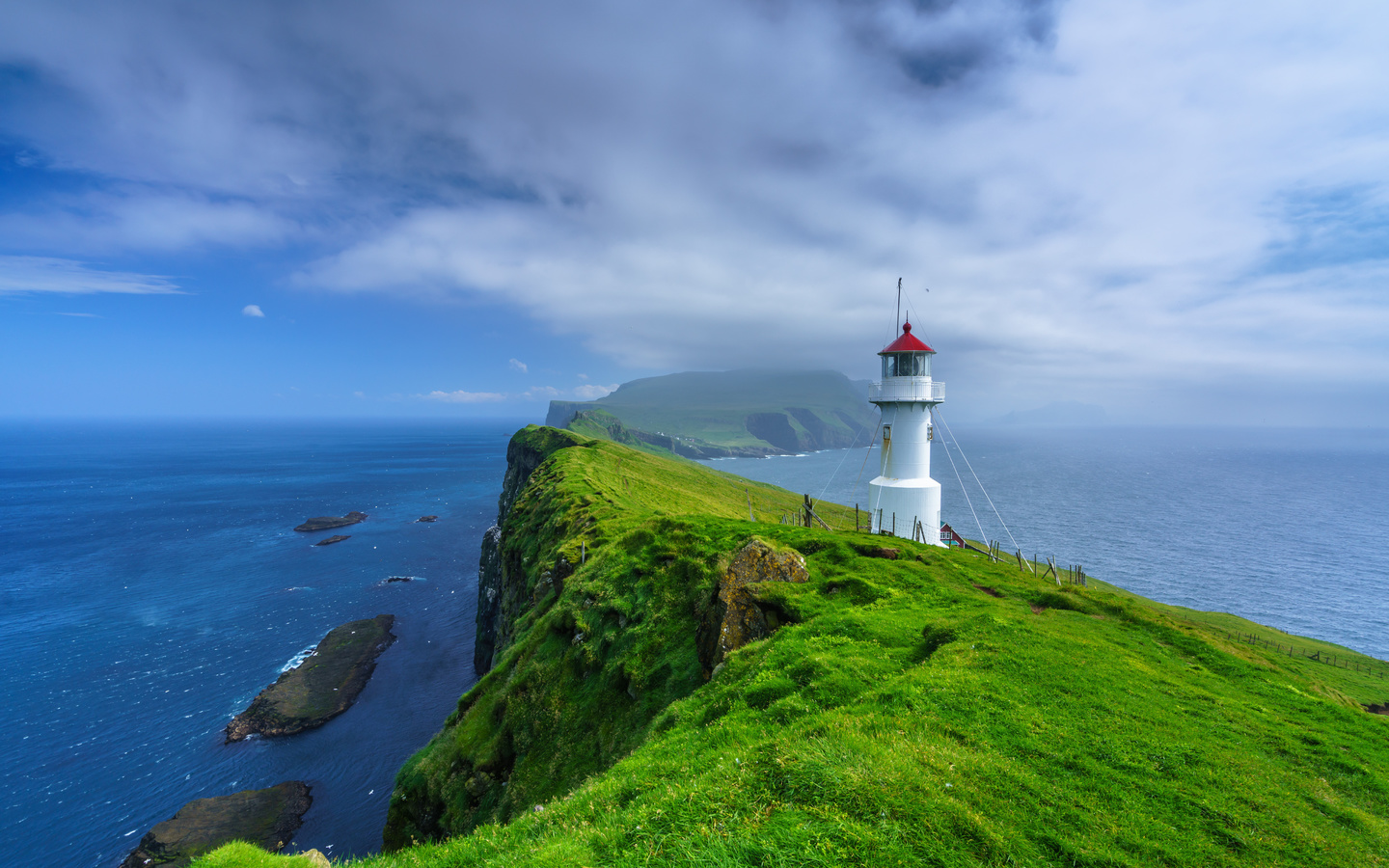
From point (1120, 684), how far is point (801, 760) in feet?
30.3

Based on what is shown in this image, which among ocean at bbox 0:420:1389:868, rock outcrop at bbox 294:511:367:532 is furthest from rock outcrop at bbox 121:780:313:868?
rock outcrop at bbox 294:511:367:532

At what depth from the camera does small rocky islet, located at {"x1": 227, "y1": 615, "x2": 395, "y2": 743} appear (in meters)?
47.2

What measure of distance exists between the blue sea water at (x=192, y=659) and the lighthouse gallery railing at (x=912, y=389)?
47635 mm

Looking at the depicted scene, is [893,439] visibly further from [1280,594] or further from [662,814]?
[1280,594]

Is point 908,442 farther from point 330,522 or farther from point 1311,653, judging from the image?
point 330,522

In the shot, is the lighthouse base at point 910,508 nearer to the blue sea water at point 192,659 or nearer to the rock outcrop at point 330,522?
the blue sea water at point 192,659

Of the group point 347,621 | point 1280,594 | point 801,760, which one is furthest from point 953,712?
point 1280,594

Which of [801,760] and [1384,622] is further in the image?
[1384,622]

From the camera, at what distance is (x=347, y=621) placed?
68875 millimetres

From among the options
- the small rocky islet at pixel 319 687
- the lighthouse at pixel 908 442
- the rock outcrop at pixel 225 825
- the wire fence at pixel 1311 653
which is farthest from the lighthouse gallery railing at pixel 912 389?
the small rocky islet at pixel 319 687

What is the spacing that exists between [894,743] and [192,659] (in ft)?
270

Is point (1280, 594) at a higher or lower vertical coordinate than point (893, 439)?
lower

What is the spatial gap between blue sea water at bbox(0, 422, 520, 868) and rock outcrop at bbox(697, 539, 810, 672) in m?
35.6

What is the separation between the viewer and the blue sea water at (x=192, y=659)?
1531 inches
